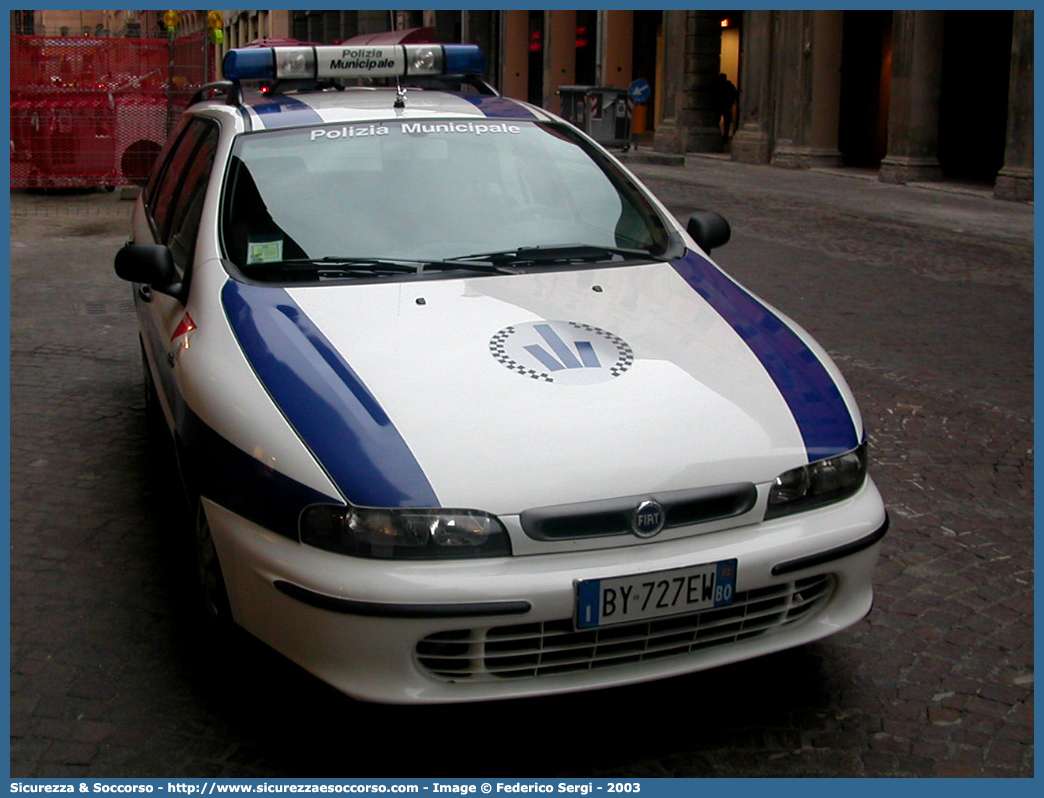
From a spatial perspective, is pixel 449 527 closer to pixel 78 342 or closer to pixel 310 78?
pixel 310 78

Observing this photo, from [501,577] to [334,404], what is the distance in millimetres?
637

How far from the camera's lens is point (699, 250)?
4566mm

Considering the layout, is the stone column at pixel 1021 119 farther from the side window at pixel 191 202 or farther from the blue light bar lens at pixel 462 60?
the side window at pixel 191 202

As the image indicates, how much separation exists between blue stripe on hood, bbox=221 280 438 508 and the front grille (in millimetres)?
351

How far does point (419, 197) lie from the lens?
14.4 feet

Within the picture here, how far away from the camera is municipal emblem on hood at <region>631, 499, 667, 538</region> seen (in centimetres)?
302

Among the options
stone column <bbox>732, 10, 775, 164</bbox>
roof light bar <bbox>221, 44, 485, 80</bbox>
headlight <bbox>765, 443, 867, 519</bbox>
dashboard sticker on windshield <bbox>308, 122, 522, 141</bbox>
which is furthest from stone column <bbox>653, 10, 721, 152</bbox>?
headlight <bbox>765, 443, 867, 519</bbox>

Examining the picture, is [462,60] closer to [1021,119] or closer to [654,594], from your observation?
[654,594]

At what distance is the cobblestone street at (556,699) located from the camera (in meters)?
3.19

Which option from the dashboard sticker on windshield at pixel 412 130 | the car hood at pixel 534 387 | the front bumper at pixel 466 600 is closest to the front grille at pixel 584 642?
the front bumper at pixel 466 600

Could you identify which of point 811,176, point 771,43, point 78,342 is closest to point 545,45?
point 771,43

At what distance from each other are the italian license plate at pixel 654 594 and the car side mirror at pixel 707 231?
194 centimetres

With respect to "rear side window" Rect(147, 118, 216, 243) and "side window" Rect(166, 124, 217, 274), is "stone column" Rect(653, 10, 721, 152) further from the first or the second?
"side window" Rect(166, 124, 217, 274)

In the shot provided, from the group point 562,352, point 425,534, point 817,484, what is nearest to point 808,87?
point 562,352
